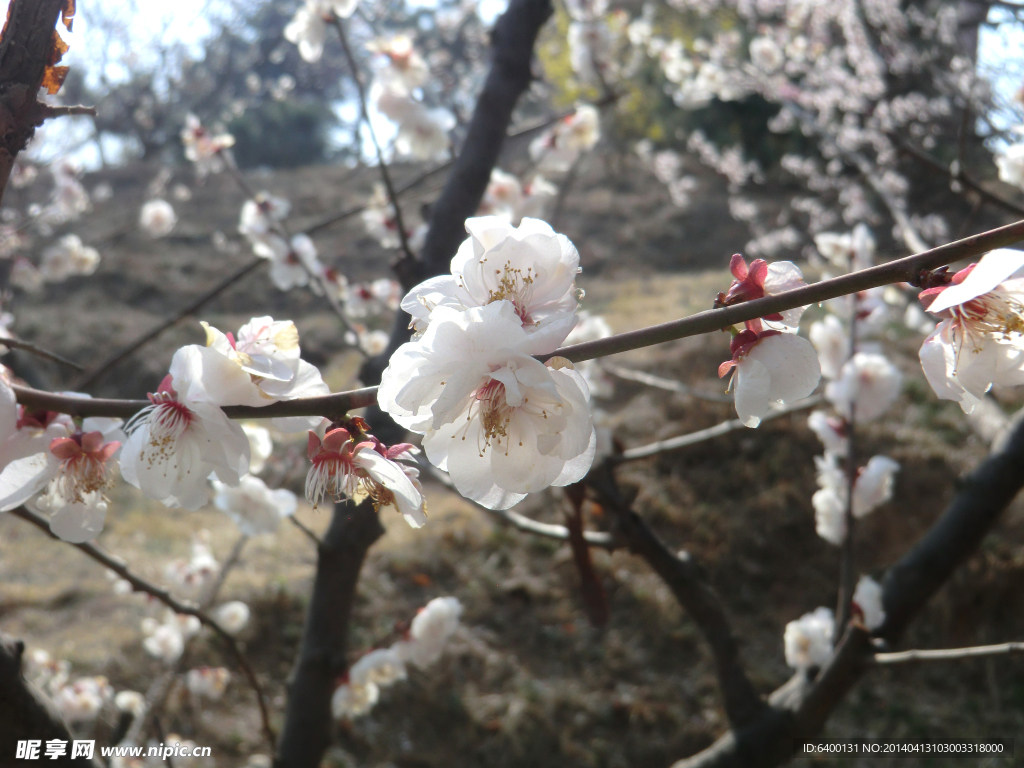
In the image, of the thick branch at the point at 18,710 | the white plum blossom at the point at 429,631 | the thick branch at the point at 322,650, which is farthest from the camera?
the white plum blossom at the point at 429,631

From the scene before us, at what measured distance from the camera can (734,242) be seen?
800cm

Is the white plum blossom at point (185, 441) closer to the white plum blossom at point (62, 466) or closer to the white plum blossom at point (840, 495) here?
the white plum blossom at point (62, 466)

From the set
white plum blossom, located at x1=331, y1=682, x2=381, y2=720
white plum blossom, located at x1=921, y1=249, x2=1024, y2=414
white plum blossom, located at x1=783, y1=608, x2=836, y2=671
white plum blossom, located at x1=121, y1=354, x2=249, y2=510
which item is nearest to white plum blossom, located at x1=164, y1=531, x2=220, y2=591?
white plum blossom, located at x1=331, y1=682, x2=381, y2=720

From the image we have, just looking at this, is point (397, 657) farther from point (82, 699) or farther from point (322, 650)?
point (82, 699)

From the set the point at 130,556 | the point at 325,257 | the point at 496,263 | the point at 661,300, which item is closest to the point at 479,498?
the point at 496,263

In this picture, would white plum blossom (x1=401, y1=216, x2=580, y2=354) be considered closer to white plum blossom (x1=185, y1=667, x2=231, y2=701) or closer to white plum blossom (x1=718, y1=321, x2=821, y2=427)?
white plum blossom (x1=718, y1=321, x2=821, y2=427)

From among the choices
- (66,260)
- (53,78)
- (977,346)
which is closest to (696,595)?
(977,346)

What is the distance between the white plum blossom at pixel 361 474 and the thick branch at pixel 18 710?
0.45 metres

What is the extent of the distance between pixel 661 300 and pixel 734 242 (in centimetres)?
275

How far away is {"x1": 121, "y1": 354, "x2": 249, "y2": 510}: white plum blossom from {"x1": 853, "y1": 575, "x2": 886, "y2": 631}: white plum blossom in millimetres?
1283

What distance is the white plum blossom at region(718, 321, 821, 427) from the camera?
1.79 feet

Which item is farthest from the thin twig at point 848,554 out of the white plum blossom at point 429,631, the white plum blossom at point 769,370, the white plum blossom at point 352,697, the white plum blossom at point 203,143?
the white plum blossom at point 203,143

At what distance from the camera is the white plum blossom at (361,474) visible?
0.57 meters

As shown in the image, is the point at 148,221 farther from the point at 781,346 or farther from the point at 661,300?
the point at 781,346
